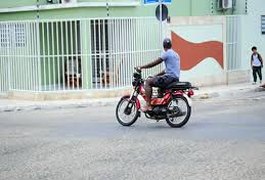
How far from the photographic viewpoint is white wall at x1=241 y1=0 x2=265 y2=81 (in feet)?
73.3

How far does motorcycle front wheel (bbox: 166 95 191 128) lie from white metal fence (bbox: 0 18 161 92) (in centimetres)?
598

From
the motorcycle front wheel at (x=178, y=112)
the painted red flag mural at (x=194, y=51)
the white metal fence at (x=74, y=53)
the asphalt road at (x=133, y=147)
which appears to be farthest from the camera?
the painted red flag mural at (x=194, y=51)

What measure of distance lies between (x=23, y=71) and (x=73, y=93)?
Result: 5.93ft

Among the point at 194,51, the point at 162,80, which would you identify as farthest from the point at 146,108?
the point at 194,51

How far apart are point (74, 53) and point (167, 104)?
6482 mm

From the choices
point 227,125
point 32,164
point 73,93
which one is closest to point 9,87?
point 73,93

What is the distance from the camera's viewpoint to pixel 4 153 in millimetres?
9352

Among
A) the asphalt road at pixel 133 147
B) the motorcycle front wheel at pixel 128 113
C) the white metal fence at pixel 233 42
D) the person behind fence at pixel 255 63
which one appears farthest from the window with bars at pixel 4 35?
the person behind fence at pixel 255 63

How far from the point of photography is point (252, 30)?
2323cm

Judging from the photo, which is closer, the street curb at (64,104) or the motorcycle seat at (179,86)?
the motorcycle seat at (179,86)

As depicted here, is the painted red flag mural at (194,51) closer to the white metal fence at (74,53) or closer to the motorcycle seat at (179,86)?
the white metal fence at (74,53)

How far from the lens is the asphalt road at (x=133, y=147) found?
25.4 feet

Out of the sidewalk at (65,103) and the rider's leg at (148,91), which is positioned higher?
the rider's leg at (148,91)

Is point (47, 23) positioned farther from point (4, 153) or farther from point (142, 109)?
point (4, 153)
